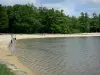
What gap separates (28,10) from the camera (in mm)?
124688

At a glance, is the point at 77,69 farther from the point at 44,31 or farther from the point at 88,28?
the point at 88,28

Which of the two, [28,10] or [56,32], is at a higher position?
[28,10]

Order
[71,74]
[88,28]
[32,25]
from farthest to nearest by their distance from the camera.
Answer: [88,28] < [32,25] < [71,74]

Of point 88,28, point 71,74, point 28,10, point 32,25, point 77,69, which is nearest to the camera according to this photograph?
point 71,74

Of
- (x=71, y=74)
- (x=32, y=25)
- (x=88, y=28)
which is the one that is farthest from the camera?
(x=88, y=28)

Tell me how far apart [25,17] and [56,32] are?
570 inches

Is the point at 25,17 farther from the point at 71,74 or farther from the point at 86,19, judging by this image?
the point at 71,74

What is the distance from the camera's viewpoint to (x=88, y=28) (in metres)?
142

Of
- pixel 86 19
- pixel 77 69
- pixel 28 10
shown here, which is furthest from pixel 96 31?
pixel 77 69

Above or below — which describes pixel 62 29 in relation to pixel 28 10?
below

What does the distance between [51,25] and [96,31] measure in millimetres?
38176

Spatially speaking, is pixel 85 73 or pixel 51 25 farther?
pixel 51 25

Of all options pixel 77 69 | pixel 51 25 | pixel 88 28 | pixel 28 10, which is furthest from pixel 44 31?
pixel 77 69

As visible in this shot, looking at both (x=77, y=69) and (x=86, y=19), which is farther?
(x=86, y=19)
